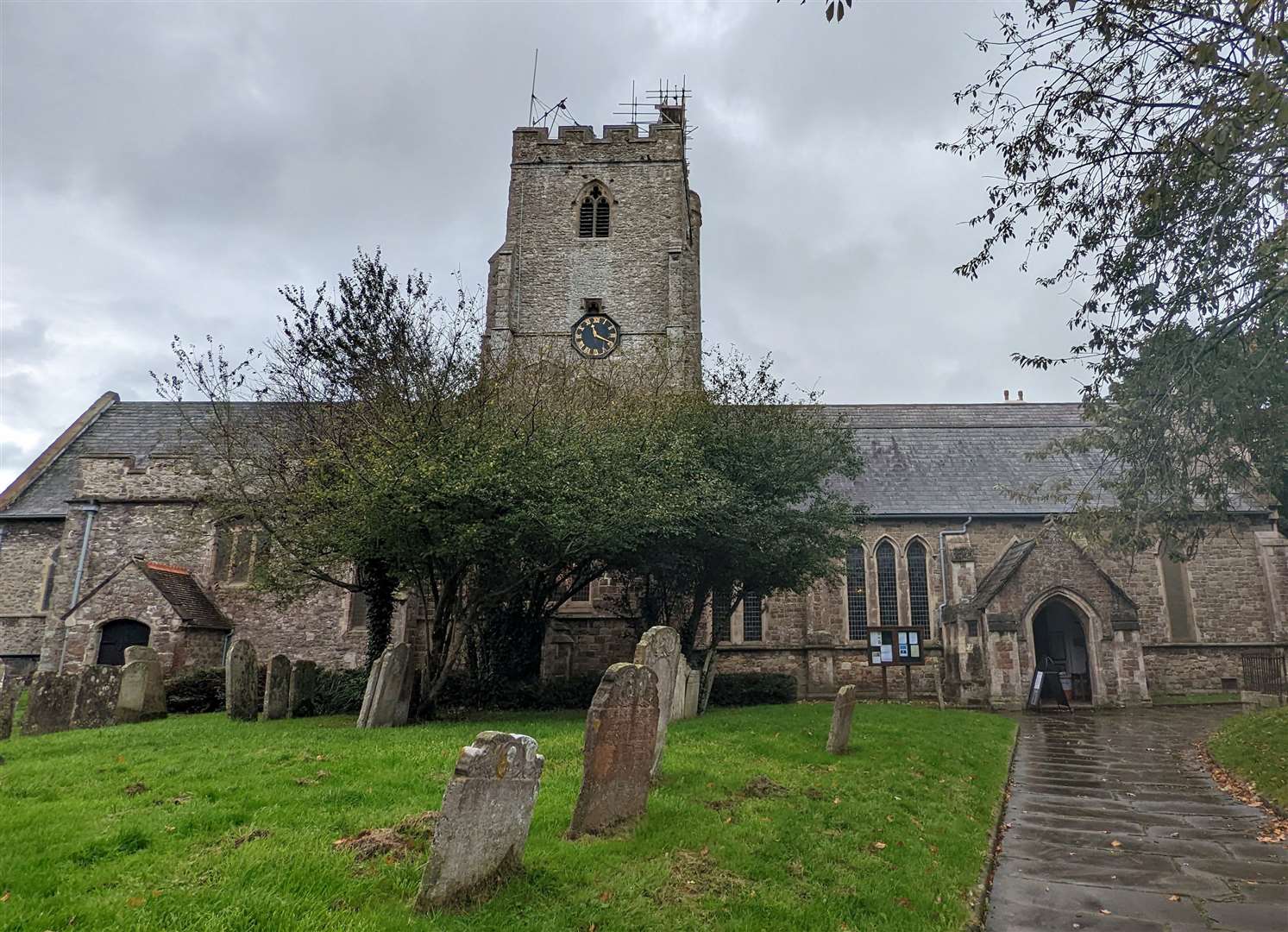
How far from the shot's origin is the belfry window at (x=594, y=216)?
29.9 meters

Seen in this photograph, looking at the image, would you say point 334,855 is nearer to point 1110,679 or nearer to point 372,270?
point 372,270

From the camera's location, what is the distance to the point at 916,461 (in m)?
27.5

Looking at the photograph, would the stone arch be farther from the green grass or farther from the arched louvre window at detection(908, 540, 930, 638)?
the green grass

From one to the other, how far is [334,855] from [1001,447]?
27908mm

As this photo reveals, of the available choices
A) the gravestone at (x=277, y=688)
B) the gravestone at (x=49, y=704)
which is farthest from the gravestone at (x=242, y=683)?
the gravestone at (x=49, y=704)

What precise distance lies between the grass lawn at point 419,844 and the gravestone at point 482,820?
16cm

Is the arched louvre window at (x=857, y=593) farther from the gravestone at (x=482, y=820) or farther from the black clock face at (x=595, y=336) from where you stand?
the gravestone at (x=482, y=820)

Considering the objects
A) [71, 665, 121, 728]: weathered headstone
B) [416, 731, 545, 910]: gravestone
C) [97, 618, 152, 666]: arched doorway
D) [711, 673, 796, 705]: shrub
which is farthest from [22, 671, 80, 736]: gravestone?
[711, 673, 796, 705]: shrub

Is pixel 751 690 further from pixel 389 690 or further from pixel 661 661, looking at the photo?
pixel 661 661

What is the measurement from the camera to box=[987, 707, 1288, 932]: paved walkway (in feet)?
18.2

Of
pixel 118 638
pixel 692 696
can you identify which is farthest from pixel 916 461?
pixel 118 638

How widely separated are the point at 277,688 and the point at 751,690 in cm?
1062

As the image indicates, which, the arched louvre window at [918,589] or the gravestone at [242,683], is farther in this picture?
the arched louvre window at [918,589]

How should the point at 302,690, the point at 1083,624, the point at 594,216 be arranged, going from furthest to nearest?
the point at 594,216, the point at 1083,624, the point at 302,690
